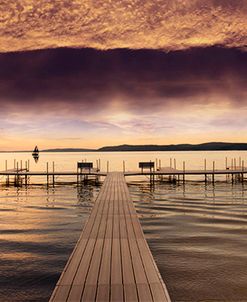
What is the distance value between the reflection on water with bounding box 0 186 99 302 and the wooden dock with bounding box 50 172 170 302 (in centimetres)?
145

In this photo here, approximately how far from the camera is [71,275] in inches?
297

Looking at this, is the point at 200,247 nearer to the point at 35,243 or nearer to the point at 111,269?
the point at 111,269

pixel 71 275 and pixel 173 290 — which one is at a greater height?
pixel 71 275

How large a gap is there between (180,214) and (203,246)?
6676 mm

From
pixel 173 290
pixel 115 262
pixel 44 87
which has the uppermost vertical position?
pixel 44 87

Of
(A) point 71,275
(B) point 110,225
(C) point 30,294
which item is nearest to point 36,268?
(C) point 30,294

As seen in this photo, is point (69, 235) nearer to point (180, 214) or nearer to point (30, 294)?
point (30, 294)

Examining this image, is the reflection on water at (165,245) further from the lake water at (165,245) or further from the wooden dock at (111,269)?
the wooden dock at (111,269)

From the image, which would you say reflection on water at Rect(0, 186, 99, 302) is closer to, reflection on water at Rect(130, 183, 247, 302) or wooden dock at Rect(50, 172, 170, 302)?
wooden dock at Rect(50, 172, 170, 302)

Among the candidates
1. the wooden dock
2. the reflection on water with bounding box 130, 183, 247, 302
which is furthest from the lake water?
the wooden dock

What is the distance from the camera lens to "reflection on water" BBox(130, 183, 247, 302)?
9414 millimetres

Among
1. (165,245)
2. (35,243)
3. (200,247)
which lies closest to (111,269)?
(165,245)

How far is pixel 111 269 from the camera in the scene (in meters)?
7.96

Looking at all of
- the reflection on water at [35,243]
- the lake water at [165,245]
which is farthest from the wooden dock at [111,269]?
the reflection on water at [35,243]
